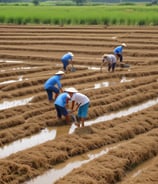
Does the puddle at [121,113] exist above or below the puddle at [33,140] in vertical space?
above

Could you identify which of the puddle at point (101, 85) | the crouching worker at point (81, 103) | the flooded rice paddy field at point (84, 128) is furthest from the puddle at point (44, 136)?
the puddle at point (101, 85)

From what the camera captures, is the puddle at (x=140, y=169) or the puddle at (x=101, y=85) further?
the puddle at (x=101, y=85)

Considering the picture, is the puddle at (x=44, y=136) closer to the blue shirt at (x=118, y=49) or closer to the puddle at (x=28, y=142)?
the puddle at (x=28, y=142)

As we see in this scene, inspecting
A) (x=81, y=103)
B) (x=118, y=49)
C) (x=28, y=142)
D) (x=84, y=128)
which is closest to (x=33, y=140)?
(x=28, y=142)

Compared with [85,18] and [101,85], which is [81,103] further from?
[85,18]

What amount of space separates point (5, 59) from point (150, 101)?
10247mm

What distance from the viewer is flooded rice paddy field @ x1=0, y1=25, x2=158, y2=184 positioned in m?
6.62

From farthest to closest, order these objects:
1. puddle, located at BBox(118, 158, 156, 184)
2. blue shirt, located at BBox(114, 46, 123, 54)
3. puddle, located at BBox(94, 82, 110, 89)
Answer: blue shirt, located at BBox(114, 46, 123, 54) < puddle, located at BBox(94, 82, 110, 89) < puddle, located at BBox(118, 158, 156, 184)

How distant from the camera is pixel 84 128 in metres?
8.74

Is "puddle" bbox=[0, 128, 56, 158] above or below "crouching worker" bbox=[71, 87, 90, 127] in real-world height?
below

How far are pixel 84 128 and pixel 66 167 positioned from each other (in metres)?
1.79

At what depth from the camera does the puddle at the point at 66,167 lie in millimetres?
6542

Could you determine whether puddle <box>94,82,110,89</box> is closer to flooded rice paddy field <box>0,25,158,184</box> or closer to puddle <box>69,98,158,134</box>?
flooded rice paddy field <box>0,25,158,184</box>

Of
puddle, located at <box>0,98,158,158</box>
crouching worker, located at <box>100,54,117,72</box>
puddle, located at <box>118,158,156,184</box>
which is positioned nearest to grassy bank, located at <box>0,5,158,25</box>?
crouching worker, located at <box>100,54,117,72</box>
